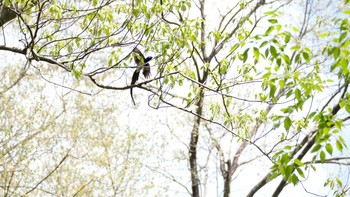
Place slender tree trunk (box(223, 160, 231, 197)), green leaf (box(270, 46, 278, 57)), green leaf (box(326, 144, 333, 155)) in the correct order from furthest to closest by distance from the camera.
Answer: slender tree trunk (box(223, 160, 231, 197)) < green leaf (box(270, 46, 278, 57)) < green leaf (box(326, 144, 333, 155))

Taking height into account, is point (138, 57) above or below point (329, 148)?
above

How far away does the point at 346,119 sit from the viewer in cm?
968

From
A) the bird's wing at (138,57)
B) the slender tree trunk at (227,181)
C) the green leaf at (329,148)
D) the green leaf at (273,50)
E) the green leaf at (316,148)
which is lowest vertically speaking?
the green leaf at (329,148)

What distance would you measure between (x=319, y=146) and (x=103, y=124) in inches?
345

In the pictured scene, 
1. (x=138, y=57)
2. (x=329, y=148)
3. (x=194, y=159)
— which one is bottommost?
(x=329, y=148)

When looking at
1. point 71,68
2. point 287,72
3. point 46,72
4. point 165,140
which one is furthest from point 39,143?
point 287,72

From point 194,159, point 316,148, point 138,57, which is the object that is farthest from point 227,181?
point 316,148

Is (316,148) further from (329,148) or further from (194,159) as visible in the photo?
(194,159)

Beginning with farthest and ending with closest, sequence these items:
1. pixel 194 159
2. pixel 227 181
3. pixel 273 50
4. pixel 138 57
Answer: pixel 194 159, pixel 227 181, pixel 138 57, pixel 273 50

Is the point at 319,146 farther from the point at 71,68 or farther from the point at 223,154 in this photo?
the point at 223,154

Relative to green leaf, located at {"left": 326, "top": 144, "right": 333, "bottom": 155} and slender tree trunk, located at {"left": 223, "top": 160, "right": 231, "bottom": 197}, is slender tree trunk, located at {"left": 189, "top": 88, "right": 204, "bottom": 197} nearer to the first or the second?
slender tree trunk, located at {"left": 223, "top": 160, "right": 231, "bottom": 197}

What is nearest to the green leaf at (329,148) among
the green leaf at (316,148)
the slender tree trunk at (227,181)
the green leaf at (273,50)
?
the green leaf at (316,148)

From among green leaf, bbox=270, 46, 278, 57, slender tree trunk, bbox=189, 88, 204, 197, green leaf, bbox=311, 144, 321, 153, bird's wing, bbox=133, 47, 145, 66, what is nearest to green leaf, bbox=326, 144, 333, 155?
green leaf, bbox=311, 144, 321, 153

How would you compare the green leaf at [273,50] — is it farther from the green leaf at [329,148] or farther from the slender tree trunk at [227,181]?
the slender tree trunk at [227,181]
